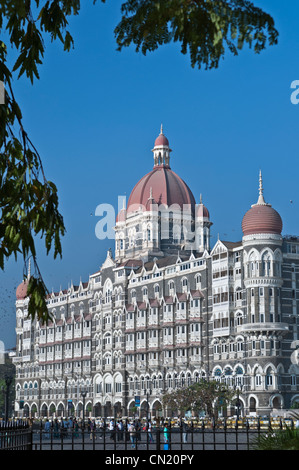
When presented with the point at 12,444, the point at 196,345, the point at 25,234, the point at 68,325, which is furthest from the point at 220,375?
the point at 25,234

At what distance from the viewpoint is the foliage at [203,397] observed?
244 ft

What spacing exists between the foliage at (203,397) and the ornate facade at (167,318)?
228cm

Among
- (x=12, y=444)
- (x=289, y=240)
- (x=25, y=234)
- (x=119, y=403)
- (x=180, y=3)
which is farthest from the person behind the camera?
(x=119, y=403)

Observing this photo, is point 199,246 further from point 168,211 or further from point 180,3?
point 180,3

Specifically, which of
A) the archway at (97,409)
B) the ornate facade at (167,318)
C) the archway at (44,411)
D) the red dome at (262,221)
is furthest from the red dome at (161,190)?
the red dome at (262,221)

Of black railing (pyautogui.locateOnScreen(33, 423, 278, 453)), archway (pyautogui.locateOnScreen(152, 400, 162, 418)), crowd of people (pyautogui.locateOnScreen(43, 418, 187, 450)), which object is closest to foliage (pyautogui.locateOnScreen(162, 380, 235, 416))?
archway (pyautogui.locateOnScreen(152, 400, 162, 418))

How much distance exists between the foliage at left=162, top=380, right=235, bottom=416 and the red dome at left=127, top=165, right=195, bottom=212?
3741cm

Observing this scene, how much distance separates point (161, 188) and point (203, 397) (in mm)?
41967

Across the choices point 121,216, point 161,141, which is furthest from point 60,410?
point 161,141

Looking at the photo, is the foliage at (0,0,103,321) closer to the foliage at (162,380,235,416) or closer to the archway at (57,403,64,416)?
the foliage at (162,380,235,416)

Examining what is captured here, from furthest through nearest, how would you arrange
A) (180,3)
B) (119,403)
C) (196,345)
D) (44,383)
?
(44,383) → (119,403) → (196,345) → (180,3)

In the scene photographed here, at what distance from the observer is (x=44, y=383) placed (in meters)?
119

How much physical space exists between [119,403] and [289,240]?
33.4 metres

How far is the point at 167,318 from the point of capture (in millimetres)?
89125
